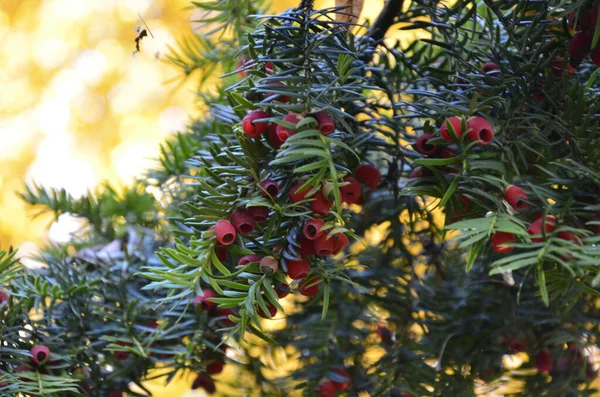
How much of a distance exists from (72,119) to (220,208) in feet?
4.27

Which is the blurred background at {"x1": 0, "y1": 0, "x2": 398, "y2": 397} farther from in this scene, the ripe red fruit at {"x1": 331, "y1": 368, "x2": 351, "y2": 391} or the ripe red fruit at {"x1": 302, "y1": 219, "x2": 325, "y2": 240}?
the ripe red fruit at {"x1": 302, "y1": 219, "x2": 325, "y2": 240}

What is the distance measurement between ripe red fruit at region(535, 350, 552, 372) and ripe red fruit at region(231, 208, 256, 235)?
28cm

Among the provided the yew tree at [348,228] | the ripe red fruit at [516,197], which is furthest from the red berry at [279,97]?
the ripe red fruit at [516,197]

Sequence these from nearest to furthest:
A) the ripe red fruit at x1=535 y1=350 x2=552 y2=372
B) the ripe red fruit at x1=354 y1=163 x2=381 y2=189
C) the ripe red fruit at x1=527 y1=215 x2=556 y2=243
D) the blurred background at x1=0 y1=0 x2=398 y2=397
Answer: the ripe red fruit at x1=527 y1=215 x2=556 y2=243 → the ripe red fruit at x1=354 y1=163 x2=381 y2=189 → the ripe red fruit at x1=535 y1=350 x2=552 y2=372 → the blurred background at x1=0 y1=0 x2=398 y2=397

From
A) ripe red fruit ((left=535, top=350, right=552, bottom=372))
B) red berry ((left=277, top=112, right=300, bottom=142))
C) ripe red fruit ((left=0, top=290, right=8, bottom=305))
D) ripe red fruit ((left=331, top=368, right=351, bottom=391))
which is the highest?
red berry ((left=277, top=112, right=300, bottom=142))

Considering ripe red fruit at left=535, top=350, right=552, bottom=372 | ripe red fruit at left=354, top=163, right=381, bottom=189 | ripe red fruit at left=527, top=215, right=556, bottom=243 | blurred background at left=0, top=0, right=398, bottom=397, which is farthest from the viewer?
blurred background at left=0, top=0, right=398, bottom=397

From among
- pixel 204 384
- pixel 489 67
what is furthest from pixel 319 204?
pixel 204 384

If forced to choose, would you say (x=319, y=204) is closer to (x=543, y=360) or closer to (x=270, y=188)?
(x=270, y=188)

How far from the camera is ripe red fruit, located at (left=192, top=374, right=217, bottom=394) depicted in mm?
463

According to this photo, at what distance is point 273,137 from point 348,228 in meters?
0.17

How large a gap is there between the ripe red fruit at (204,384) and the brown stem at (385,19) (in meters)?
0.27

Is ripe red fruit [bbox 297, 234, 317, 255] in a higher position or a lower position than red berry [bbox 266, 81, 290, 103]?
lower

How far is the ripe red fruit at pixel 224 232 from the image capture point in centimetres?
27

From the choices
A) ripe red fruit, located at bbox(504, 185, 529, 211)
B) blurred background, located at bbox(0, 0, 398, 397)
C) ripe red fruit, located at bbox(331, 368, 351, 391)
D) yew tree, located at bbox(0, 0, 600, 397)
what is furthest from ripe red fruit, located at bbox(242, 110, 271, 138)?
blurred background, located at bbox(0, 0, 398, 397)
